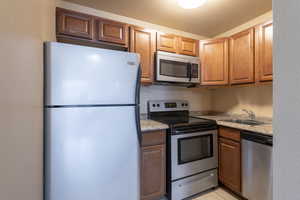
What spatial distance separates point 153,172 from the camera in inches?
64.4

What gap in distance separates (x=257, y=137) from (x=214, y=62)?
1.19 metres

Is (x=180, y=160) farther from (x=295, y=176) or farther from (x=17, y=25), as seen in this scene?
(x=17, y=25)

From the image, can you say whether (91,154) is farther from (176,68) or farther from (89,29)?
(176,68)

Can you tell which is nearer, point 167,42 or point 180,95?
point 167,42

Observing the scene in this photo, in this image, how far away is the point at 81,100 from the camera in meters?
1.14

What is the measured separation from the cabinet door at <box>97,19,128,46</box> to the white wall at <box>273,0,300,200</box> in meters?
1.60

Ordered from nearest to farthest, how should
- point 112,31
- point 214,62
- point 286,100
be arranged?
point 286,100, point 112,31, point 214,62

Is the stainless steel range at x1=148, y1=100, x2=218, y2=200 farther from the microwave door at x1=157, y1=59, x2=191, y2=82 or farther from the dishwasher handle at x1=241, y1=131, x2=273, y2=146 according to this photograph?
the microwave door at x1=157, y1=59, x2=191, y2=82

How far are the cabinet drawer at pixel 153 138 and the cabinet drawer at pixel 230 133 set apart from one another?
807mm

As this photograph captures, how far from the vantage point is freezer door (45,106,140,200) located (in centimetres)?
107

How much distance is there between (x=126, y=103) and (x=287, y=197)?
1106 millimetres

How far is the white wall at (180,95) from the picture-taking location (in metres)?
2.28

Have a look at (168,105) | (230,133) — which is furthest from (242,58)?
(168,105)

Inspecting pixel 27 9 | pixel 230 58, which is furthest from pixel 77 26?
pixel 230 58
